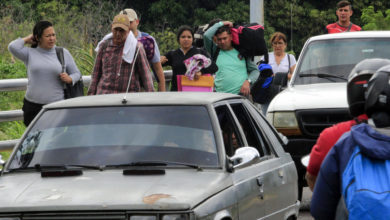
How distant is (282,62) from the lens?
45.6 ft

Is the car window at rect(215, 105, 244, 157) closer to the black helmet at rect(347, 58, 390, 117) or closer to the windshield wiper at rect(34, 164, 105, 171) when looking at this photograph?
the windshield wiper at rect(34, 164, 105, 171)

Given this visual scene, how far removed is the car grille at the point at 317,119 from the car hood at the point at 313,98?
0.06m

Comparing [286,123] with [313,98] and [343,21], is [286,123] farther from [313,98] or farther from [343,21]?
[343,21]

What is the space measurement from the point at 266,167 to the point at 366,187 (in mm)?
3360

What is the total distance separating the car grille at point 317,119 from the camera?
984cm

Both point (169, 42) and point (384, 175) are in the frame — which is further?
point (169, 42)

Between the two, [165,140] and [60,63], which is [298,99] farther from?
[165,140]

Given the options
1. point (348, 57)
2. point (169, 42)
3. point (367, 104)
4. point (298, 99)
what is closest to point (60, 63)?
point (298, 99)

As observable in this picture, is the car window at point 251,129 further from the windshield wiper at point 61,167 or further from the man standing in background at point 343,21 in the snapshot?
the man standing in background at point 343,21

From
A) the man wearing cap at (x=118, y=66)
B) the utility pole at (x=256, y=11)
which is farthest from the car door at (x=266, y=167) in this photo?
the utility pole at (x=256, y=11)

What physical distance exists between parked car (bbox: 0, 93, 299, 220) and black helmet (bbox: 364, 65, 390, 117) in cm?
165

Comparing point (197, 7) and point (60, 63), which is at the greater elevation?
point (60, 63)

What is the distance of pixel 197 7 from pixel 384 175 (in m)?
52.1

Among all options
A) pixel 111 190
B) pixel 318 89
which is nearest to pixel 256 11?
pixel 318 89
